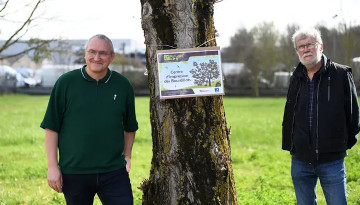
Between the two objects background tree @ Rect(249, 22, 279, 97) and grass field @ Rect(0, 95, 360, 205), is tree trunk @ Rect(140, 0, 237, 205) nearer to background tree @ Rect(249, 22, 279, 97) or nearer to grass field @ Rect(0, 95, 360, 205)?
grass field @ Rect(0, 95, 360, 205)

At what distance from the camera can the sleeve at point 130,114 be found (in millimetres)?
3701

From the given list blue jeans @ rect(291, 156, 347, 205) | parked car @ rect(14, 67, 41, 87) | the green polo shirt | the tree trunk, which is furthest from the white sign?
parked car @ rect(14, 67, 41, 87)

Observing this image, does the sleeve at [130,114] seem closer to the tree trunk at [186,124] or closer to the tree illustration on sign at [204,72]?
the tree trunk at [186,124]

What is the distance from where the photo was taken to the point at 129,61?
51312 millimetres

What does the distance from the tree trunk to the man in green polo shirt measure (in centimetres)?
35

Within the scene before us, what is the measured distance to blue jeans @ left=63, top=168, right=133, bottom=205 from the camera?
11.6 ft

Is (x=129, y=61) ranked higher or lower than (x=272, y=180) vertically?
higher

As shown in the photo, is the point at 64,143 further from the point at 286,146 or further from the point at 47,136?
the point at 286,146

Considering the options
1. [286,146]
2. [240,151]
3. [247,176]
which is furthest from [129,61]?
[286,146]

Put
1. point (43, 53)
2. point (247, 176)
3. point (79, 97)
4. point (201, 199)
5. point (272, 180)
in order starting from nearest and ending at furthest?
1. point (79, 97)
2. point (201, 199)
3. point (272, 180)
4. point (247, 176)
5. point (43, 53)

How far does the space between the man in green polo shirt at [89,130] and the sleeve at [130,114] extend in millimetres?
58

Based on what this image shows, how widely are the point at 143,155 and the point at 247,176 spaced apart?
324 cm

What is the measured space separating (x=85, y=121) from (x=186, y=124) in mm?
787

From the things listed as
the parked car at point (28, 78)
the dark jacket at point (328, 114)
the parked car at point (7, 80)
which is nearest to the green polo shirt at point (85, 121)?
the dark jacket at point (328, 114)
